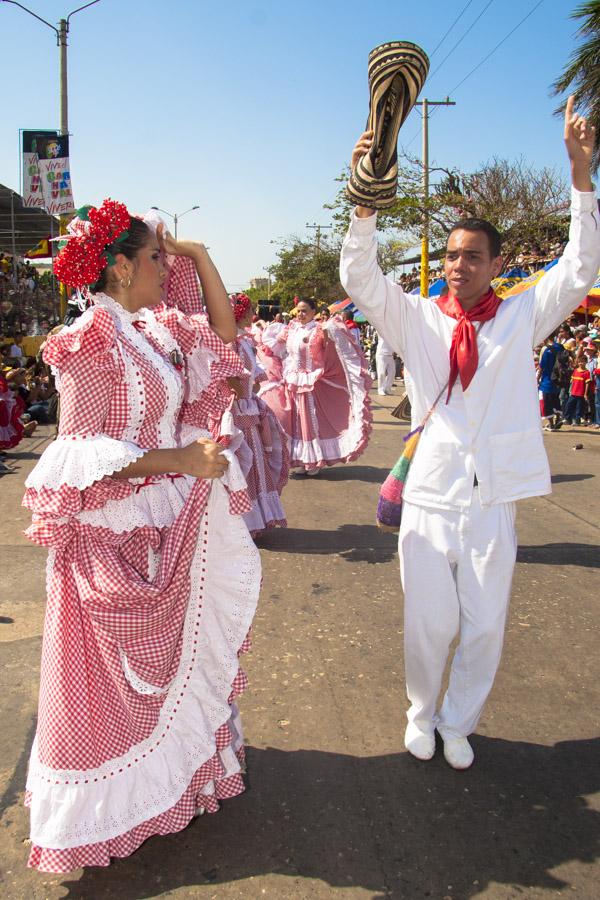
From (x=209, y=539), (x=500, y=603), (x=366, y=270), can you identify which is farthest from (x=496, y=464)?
(x=209, y=539)

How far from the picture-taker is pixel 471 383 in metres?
2.86

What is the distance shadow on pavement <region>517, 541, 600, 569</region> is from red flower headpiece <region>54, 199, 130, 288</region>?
4.16 metres

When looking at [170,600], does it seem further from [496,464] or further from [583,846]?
[583,846]

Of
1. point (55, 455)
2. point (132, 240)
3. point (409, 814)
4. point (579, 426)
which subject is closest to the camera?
point (55, 455)

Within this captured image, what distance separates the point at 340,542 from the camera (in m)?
6.10

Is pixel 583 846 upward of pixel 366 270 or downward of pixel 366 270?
downward

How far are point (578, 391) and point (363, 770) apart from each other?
1188 cm

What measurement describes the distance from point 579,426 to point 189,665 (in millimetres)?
12630

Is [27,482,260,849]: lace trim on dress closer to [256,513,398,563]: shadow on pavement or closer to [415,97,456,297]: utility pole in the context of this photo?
[256,513,398,563]: shadow on pavement

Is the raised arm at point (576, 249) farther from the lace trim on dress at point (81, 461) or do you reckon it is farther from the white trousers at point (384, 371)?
the white trousers at point (384, 371)

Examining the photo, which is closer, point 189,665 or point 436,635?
point 189,665

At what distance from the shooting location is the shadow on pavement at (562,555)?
18.2ft

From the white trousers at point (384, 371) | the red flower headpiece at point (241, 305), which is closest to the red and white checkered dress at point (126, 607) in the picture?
the red flower headpiece at point (241, 305)

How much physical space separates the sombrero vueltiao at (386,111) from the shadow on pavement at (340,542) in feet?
11.3
